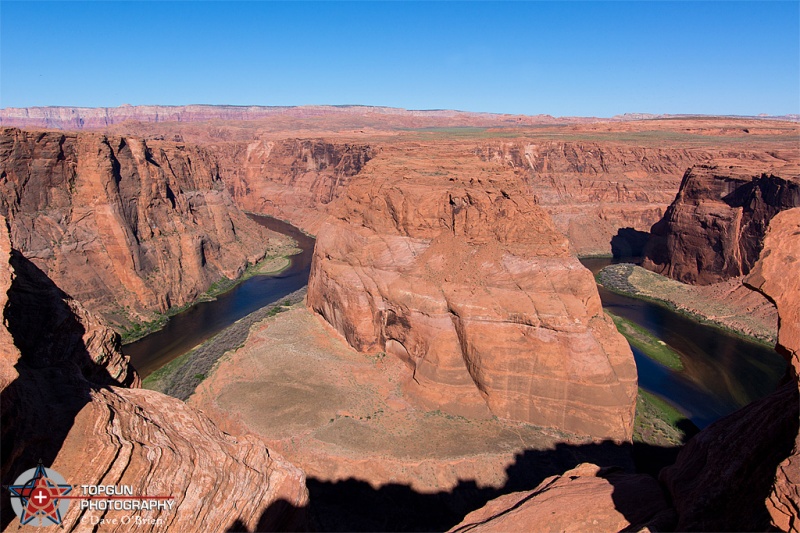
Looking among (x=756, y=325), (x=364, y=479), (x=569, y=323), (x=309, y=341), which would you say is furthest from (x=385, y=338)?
(x=756, y=325)

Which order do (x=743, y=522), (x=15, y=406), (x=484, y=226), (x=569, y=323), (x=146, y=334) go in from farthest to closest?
1. (x=146, y=334)
2. (x=484, y=226)
3. (x=569, y=323)
4. (x=743, y=522)
5. (x=15, y=406)

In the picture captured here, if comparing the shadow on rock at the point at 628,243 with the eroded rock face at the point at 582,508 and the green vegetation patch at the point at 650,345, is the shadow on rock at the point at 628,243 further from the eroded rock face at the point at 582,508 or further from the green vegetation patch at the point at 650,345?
Result: the eroded rock face at the point at 582,508

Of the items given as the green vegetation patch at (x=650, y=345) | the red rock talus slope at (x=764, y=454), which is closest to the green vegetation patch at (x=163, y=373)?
the red rock talus slope at (x=764, y=454)

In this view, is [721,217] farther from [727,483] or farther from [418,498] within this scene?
[727,483]

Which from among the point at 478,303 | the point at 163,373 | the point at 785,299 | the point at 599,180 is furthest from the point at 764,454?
the point at 599,180

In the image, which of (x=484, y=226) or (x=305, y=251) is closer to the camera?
(x=484, y=226)

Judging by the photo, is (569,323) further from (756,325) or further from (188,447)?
(756,325)
